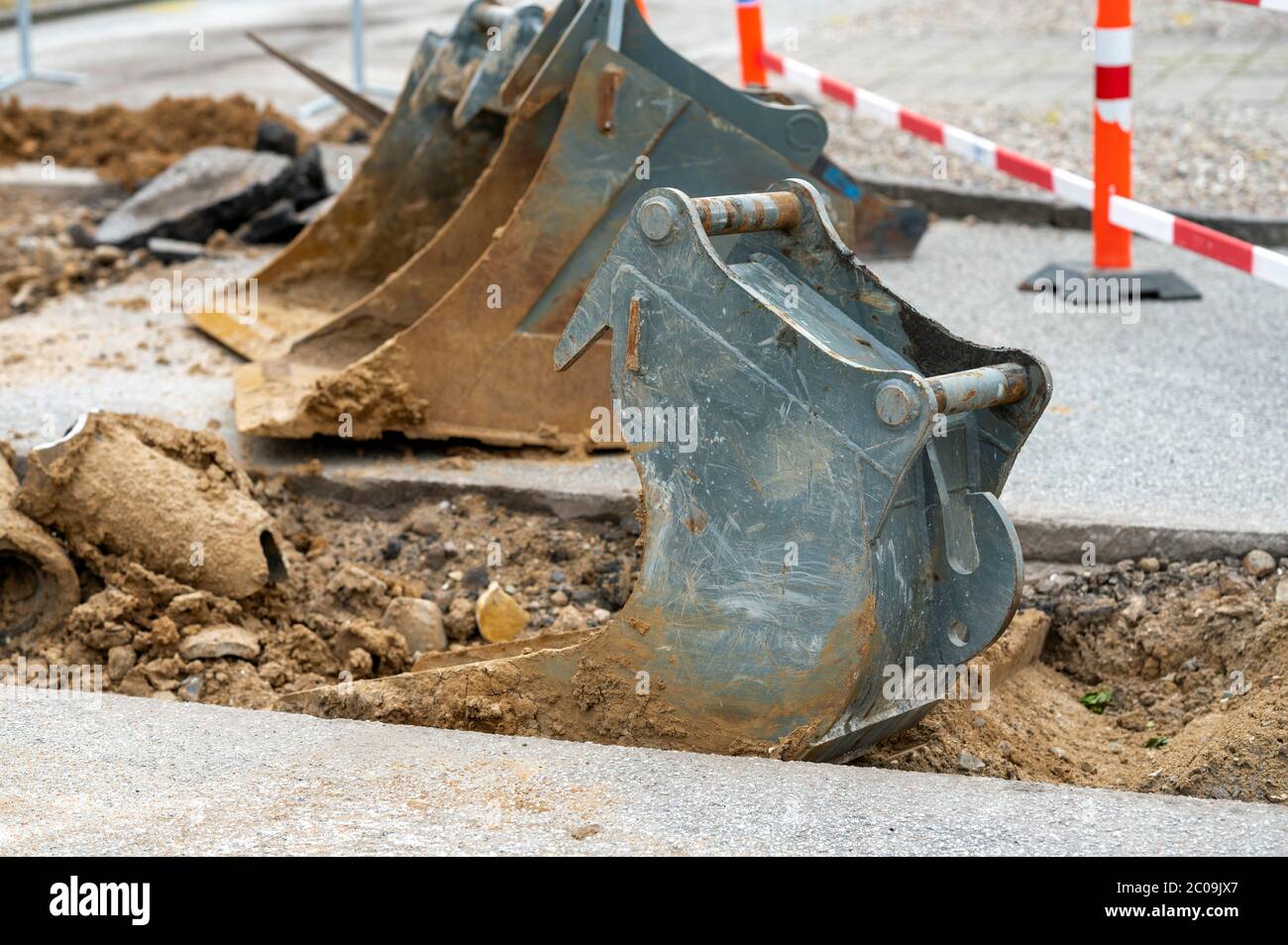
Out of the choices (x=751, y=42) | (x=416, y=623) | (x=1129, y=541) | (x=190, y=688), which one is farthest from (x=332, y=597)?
(x=751, y=42)

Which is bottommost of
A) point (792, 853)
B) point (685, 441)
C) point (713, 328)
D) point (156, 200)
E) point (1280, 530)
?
point (792, 853)

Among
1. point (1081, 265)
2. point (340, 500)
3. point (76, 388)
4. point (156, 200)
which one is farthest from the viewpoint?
point (156, 200)

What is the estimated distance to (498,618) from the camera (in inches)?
158

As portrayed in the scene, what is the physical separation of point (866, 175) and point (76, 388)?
434cm

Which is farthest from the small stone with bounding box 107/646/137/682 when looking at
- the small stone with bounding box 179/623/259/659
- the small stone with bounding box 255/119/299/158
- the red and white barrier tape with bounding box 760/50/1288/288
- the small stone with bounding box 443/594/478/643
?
the small stone with bounding box 255/119/299/158

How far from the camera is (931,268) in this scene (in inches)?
269

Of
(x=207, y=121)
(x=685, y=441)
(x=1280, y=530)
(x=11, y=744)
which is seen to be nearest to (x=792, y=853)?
(x=685, y=441)

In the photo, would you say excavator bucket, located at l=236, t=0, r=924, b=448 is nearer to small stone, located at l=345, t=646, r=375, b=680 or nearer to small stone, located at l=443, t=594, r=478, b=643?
small stone, located at l=443, t=594, r=478, b=643

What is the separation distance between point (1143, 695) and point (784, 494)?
130cm

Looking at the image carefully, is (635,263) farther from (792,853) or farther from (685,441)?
(792,853)

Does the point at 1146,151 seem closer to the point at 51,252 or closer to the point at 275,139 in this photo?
the point at 275,139

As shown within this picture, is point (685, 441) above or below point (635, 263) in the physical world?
below

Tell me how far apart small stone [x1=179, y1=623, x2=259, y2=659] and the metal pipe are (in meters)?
1.59

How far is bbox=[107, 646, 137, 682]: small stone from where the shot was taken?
3688 mm
